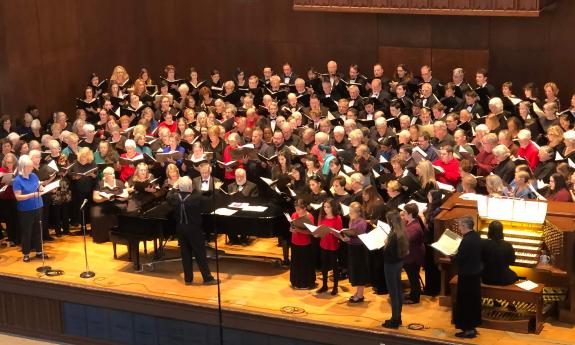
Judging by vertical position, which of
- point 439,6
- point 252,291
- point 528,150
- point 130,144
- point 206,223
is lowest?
point 252,291

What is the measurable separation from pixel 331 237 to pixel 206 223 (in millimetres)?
1776

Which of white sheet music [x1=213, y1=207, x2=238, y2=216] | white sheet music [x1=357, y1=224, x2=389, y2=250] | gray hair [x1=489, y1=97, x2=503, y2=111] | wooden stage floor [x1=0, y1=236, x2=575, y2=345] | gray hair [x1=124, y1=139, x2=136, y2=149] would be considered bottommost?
wooden stage floor [x1=0, y1=236, x2=575, y2=345]

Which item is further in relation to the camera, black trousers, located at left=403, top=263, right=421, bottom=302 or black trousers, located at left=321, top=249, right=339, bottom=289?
black trousers, located at left=321, top=249, right=339, bottom=289

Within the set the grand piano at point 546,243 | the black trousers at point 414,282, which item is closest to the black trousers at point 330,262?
the black trousers at point 414,282

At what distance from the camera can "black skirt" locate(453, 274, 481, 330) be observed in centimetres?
963

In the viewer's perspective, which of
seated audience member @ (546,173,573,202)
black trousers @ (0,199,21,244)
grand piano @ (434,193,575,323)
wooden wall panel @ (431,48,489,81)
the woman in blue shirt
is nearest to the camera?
grand piano @ (434,193,575,323)

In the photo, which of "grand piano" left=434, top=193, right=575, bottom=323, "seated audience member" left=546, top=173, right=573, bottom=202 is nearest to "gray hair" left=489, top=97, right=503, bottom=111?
"seated audience member" left=546, top=173, right=573, bottom=202

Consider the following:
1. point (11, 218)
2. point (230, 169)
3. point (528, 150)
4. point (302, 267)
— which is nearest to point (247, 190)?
point (230, 169)

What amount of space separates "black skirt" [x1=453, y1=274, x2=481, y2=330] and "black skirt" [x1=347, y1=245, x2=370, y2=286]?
1.20 metres

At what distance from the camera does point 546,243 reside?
393 inches

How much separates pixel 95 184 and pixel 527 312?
6.00 metres

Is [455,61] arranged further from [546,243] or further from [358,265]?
[546,243]

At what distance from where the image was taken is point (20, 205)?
12242 mm

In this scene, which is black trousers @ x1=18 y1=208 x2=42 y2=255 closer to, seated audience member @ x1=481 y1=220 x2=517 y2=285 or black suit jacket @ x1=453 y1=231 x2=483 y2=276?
black suit jacket @ x1=453 y1=231 x2=483 y2=276
